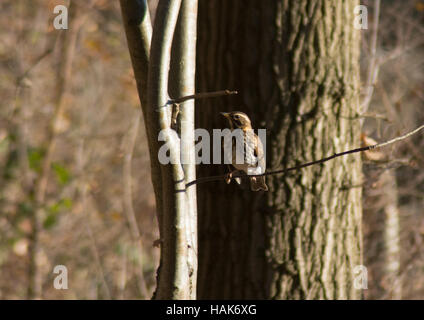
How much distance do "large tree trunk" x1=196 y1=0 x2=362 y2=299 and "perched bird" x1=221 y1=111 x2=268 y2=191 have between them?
28 centimetres

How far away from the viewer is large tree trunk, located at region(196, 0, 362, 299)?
10.7ft

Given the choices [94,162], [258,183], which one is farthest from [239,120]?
[94,162]

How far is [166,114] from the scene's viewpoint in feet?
6.39

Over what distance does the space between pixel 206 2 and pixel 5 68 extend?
19.7 feet

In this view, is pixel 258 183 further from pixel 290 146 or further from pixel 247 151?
pixel 290 146

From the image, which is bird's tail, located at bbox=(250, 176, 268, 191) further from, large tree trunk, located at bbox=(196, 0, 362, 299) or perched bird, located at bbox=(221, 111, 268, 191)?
large tree trunk, located at bbox=(196, 0, 362, 299)

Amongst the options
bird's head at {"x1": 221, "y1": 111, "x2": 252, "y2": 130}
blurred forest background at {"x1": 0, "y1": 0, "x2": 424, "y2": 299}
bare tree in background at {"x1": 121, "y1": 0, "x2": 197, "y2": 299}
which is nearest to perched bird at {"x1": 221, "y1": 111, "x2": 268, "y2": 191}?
bird's head at {"x1": 221, "y1": 111, "x2": 252, "y2": 130}

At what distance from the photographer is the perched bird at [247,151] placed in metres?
2.80

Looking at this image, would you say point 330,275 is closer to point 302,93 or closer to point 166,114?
point 302,93

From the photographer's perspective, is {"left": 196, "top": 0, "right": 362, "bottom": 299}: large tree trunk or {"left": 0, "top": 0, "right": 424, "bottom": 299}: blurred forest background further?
{"left": 0, "top": 0, "right": 424, "bottom": 299}: blurred forest background

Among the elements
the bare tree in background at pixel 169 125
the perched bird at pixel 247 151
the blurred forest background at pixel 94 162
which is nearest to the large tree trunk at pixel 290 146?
the perched bird at pixel 247 151

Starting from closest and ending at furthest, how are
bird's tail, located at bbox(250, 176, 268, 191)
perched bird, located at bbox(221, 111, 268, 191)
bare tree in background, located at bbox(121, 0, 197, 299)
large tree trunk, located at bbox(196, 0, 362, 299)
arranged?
bare tree in background, located at bbox(121, 0, 197, 299)
bird's tail, located at bbox(250, 176, 268, 191)
perched bird, located at bbox(221, 111, 268, 191)
large tree trunk, located at bbox(196, 0, 362, 299)

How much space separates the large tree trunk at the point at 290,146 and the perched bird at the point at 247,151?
0.28m

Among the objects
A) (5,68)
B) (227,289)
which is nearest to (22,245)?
(5,68)
